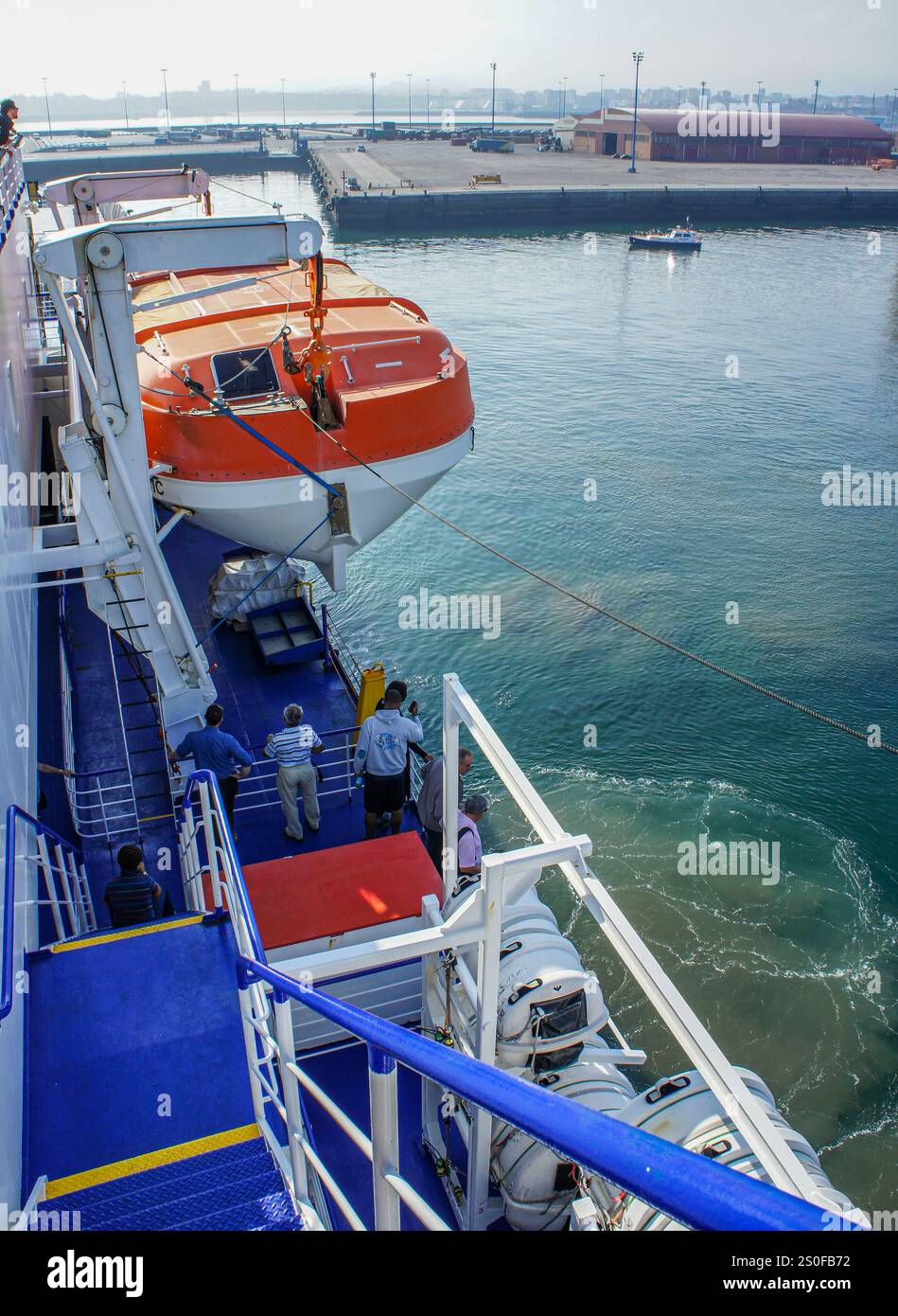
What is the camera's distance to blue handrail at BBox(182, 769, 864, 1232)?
1.05 metres

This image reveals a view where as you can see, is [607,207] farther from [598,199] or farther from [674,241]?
[674,241]

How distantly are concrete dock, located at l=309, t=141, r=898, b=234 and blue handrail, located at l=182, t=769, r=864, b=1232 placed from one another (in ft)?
210

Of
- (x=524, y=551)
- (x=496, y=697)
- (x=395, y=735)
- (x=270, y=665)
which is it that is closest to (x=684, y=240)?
(x=524, y=551)

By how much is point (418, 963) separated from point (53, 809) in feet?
13.2

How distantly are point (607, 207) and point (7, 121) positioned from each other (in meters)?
58.4

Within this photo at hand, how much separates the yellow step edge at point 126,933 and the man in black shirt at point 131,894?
744mm

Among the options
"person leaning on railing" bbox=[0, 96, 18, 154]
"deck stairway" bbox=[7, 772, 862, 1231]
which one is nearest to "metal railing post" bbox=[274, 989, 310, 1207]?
"deck stairway" bbox=[7, 772, 862, 1231]

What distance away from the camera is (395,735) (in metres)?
7.75

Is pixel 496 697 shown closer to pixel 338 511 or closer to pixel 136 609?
pixel 338 511

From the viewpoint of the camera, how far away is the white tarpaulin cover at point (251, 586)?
1255cm

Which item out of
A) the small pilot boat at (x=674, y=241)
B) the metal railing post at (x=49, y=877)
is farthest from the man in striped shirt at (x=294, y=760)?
the small pilot boat at (x=674, y=241)
